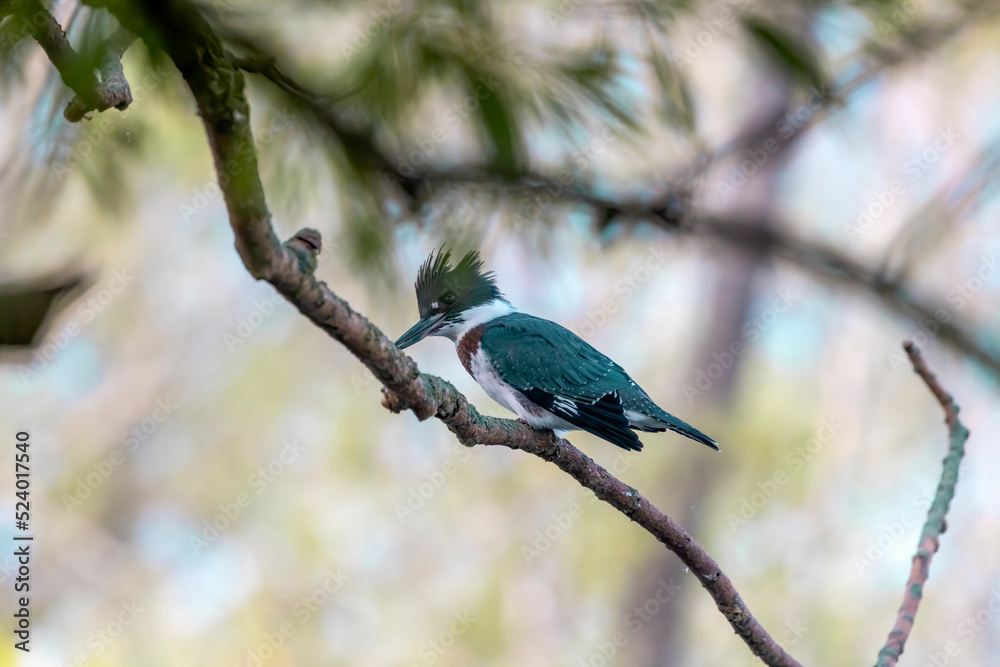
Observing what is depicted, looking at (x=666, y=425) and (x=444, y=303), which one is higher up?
(x=666, y=425)

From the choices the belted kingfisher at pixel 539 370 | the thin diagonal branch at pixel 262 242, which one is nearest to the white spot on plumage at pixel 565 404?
the belted kingfisher at pixel 539 370

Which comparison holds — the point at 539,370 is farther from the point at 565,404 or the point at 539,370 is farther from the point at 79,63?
the point at 79,63

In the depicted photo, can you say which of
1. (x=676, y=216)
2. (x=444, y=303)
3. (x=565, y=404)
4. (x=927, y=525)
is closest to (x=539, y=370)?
(x=565, y=404)

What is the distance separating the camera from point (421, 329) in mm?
2859

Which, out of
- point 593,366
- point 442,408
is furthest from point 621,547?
point 442,408

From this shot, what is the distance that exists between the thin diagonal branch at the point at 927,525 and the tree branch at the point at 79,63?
1.81 m

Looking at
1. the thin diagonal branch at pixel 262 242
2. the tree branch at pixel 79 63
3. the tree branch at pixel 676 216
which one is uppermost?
the tree branch at pixel 676 216

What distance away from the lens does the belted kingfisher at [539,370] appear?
8.48 feet

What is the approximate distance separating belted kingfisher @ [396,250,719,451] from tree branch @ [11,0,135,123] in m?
1.55

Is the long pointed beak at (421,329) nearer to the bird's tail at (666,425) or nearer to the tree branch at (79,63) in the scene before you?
the bird's tail at (666,425)

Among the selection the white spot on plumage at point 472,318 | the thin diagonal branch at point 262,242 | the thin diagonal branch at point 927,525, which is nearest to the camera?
the thin diagonal branch at point 262,242

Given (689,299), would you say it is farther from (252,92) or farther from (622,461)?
(252,92)

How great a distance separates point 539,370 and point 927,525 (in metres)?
1.19

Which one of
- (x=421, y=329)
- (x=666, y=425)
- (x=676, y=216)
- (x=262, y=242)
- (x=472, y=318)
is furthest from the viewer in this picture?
(x=472, y=318)
